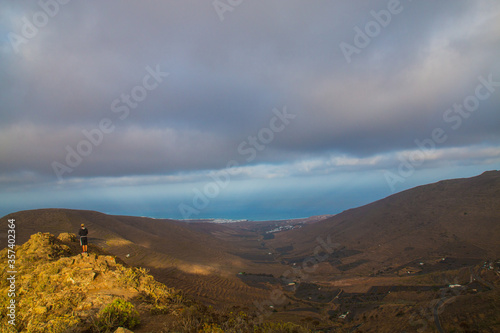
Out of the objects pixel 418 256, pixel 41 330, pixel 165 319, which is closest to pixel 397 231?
pixel 418 256

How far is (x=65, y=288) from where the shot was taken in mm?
7766

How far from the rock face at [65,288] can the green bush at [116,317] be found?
0.59 feet

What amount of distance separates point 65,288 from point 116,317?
2.67 meters

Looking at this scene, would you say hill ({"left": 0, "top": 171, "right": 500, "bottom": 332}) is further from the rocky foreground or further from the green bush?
the green bush

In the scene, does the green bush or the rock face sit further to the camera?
the rock face

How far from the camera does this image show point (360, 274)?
31.5 m

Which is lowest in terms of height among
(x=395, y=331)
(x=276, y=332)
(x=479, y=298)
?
(x=395, y=331)

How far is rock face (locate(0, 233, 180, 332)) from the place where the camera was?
21.1 feet

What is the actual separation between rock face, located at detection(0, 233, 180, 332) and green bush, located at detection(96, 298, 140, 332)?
180mm

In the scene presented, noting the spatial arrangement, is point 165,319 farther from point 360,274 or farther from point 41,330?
point 360,274

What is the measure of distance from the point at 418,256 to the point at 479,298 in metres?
25.5

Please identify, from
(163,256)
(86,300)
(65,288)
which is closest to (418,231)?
(163,256)

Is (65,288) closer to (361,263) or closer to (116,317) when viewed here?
(116,317)

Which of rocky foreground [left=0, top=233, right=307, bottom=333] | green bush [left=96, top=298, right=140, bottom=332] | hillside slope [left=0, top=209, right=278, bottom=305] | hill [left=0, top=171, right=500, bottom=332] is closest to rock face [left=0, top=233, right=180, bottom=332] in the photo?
rocky foreground [left=0, top=233, right=307, bottom=333]
